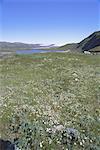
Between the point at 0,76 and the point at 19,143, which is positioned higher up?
the point at 0,76

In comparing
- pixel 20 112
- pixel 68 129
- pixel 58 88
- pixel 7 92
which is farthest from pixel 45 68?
pixel 68 129

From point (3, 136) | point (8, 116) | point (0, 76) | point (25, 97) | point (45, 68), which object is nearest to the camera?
point (3, 136)

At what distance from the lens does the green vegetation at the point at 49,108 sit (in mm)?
15562

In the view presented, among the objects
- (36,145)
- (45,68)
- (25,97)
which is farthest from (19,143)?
(45,68)

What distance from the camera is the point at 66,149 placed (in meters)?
14.7

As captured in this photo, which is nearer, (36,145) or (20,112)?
(36,145)

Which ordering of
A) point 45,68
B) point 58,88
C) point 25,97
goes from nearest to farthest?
point 25,97, point 58,88, point 45,68

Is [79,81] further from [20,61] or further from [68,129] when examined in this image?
[20,61]

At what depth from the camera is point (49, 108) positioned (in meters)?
20.2

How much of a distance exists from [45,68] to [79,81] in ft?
31.5

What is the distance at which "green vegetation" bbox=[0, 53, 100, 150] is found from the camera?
51.1 feet

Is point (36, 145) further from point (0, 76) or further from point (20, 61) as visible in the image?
point (20, 61)

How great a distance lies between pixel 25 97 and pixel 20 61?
22.4 m

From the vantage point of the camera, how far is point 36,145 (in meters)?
15.1
